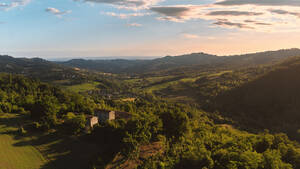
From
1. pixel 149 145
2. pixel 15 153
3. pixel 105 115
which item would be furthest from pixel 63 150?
pixel 149 145

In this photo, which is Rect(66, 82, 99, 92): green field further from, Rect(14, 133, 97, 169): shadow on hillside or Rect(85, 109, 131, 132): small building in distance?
Rect(14, 133, 97, 169): shadow on hillside

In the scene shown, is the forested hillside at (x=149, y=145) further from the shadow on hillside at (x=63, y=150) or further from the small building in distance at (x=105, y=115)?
the small building in distance at (x=105, y=115)

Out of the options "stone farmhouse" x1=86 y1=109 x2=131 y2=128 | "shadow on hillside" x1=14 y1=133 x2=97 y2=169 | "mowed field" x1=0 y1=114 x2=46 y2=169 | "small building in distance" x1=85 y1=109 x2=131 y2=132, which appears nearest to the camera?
"mowed field" x1=0 y1=114 x2=46 y2=169

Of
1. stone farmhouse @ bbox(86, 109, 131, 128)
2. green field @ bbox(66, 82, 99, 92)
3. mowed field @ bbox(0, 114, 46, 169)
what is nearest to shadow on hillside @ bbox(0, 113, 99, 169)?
mowed field @ bbox(0, 114, 46, 169)

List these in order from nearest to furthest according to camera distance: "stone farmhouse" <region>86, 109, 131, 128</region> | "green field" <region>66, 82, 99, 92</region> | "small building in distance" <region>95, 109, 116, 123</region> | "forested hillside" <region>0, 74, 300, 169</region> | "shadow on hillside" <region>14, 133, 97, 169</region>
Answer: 1. "forested hillside" <region>0, 74, 300, 169</region>
2. "shadow on hillside" <region>14, 133, 97, 169</region>
3. "stone farmhouse" <region>86, 109, 131, 128</region>
4. "small building in distance" <region>95, 109, 116, 123</region>
5. "green field" <region>66, 82, 99, 92</region>

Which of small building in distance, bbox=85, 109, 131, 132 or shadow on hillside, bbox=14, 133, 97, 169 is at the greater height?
small building in distance, bbox=85, 109, 131, 132

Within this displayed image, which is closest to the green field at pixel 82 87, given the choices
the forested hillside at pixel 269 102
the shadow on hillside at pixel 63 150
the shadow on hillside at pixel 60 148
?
the forested hillside at pixel 269 102
